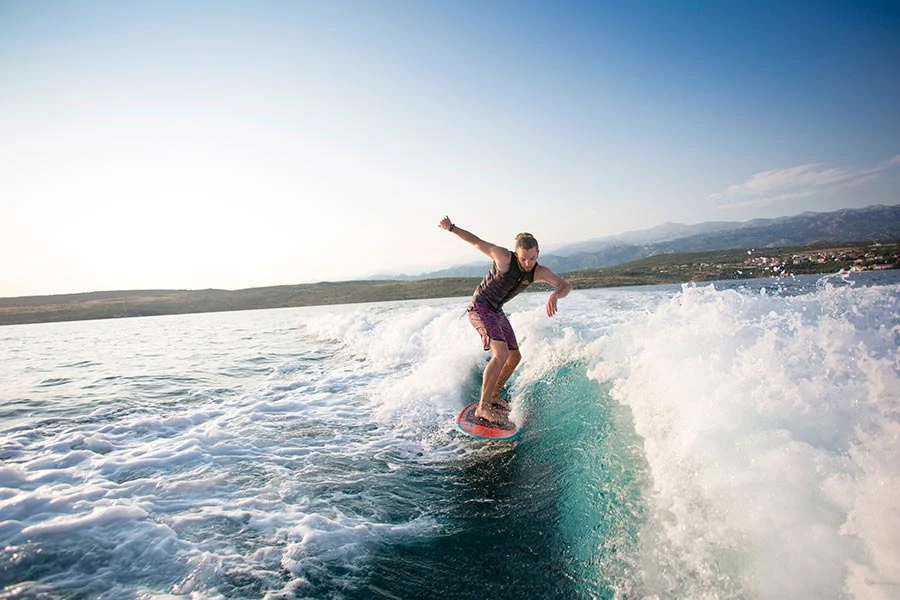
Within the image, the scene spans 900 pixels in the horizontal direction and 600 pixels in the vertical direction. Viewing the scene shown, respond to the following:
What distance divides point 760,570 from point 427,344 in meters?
13.5

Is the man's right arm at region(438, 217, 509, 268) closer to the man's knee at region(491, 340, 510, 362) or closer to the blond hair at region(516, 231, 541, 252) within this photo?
the blond hair at region(516, 231, 541, 252)

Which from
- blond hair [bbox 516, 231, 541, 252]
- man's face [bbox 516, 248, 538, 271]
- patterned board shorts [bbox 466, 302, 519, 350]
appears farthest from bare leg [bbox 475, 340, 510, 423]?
blond hair [bbox 516, 231, 541, 252]

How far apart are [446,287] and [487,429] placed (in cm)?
9655

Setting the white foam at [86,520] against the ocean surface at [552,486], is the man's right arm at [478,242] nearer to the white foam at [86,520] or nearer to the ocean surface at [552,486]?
the ocean surface at [552,486]

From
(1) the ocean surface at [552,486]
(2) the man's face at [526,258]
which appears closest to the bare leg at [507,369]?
→ (1) the ocean surface at [552,486]

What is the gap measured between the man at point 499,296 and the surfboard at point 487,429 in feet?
0.39

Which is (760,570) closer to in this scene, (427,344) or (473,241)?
(473,241)

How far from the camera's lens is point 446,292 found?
318 ft

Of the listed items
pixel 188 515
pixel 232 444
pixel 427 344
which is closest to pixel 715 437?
pixel 188 515

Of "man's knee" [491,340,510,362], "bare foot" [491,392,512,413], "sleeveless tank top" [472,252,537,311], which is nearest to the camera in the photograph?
"sleeveless tank top" [472,252,537,311]

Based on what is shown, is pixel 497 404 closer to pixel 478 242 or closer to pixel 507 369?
pixel 507 369

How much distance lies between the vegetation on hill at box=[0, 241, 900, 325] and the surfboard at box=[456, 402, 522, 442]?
6876 cm

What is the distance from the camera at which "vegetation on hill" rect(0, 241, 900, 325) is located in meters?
64.5

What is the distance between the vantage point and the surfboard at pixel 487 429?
719cm
